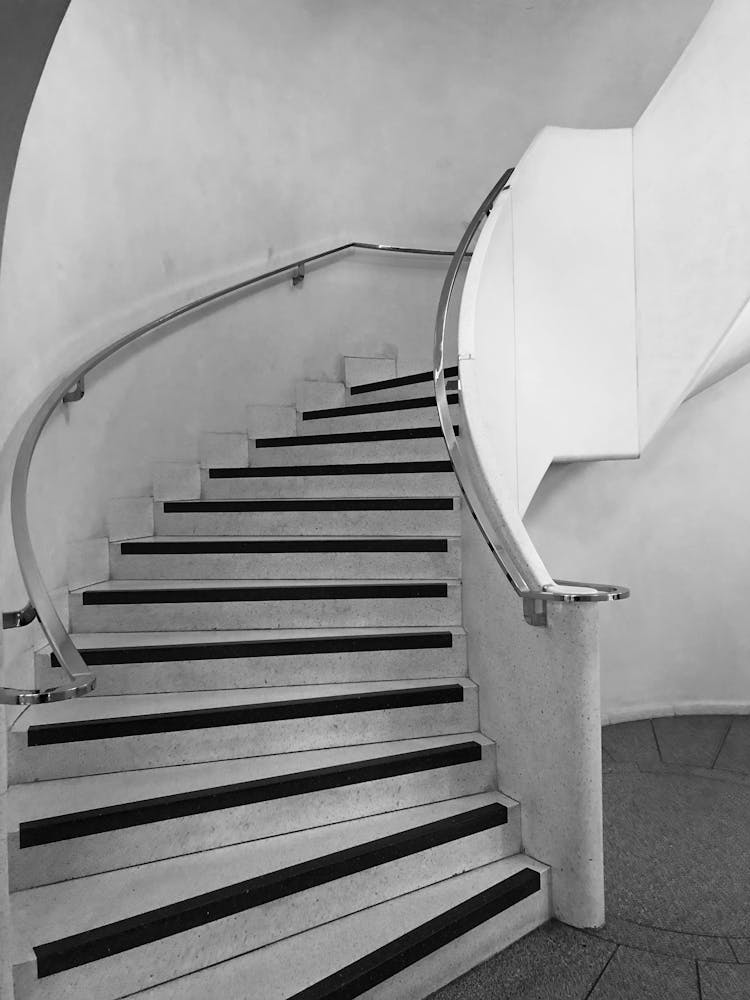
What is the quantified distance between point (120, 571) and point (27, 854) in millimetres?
1487

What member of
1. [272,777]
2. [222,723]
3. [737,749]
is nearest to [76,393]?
[222,723]

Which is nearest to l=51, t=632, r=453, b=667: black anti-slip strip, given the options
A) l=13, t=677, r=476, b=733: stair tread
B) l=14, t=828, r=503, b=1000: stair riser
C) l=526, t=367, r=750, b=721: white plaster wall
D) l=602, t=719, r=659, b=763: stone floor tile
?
l=13, t=677, r=476, b=733: stair tread

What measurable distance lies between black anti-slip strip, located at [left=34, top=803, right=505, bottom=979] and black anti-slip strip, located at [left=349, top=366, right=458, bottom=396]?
6.82 ft

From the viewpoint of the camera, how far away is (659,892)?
256cm

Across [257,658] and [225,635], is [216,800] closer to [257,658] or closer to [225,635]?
[257,658]

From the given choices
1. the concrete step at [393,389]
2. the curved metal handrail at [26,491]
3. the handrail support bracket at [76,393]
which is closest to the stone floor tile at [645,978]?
the curved metal handrail at [26,491]

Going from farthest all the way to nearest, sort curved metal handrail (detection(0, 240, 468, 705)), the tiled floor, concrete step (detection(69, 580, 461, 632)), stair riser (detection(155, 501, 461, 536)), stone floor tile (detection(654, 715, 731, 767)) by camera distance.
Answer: stone floor tile (detection(654, 715, 731, 767))
stair riser (detection(155, 501, 461, 536))
concrete step (detection(69, 580, 461, 632))
the tiled floor
curved metal handrail (detection(0, 240, 468, 705))

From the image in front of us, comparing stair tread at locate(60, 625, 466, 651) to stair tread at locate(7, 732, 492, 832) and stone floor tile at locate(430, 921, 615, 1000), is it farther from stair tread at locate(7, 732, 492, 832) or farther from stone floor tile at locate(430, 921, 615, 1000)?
stone floor tile at locate(430, 921, 615, 1000)

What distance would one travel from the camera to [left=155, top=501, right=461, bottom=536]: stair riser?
130 inches

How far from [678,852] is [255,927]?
171cm

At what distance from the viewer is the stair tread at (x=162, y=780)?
6.95 ft

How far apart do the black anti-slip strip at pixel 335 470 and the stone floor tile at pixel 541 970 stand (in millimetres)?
1882

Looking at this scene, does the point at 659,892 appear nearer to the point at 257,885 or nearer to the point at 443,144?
the point at 257,885

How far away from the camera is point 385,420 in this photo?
13.3ft
